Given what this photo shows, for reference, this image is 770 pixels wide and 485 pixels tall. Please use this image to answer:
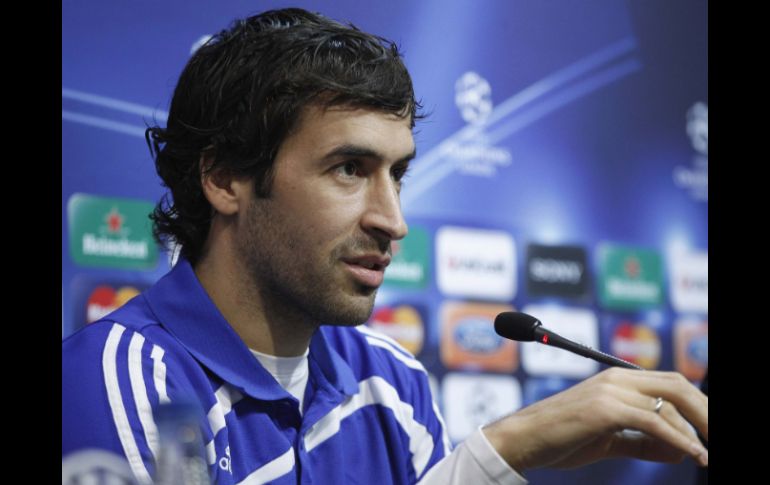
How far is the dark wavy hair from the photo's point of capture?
1393 millimetres

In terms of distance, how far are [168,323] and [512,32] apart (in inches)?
63.5

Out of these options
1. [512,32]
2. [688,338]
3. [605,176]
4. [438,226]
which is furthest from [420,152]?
[688,338]

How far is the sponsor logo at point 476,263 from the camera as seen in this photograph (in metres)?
2.39

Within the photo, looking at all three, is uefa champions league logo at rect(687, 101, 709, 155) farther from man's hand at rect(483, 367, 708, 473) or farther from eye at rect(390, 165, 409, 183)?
man's hand at rect(483, 367, 708, 473)

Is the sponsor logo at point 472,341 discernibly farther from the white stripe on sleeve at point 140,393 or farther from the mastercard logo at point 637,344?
the white stripe on sleeve at point 140,393

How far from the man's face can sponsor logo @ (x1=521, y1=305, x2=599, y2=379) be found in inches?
48.5

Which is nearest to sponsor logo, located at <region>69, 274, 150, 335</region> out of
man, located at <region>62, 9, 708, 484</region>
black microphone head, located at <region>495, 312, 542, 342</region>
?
man, located at <region>62, 9, 708, 484</region>

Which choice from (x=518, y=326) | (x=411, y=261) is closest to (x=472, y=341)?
(x=411, y=261)

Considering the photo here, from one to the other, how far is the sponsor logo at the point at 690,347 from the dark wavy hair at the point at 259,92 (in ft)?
5.33

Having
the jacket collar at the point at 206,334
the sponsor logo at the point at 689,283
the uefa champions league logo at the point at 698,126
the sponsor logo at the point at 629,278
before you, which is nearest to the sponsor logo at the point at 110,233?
the jacket collar at the point at 206,334

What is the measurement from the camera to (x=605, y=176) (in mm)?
2766

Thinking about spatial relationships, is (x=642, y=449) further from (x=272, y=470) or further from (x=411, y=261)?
(x=411, y=261)

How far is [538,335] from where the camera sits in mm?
1146
